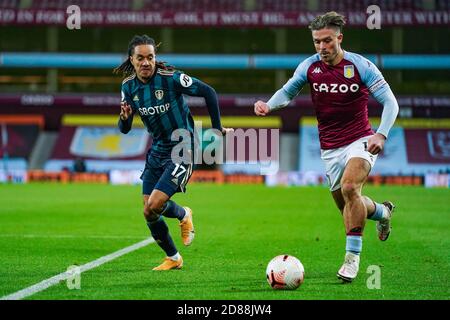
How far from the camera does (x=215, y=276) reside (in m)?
8.30

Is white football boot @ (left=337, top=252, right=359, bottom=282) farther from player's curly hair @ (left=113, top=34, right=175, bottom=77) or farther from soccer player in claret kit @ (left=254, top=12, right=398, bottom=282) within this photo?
player's curly hair @ (left=113, top=34, right=175, bottom=77)

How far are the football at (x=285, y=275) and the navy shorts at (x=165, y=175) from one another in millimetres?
1729

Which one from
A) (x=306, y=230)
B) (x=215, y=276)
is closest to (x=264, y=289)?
(x=215, y=276)

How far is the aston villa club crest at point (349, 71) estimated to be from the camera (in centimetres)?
837

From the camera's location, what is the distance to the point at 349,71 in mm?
8367

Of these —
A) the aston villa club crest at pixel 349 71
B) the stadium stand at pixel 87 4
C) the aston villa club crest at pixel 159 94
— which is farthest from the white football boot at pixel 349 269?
the stadium stand at pixel 87 4

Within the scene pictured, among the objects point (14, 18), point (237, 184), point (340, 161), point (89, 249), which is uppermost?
point (14, 18)

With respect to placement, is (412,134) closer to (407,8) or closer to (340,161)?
(407,8)

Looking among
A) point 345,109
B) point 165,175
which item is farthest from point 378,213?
point 165,175

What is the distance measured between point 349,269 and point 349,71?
6.38ft

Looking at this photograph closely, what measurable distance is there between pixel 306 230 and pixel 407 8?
27.4 m

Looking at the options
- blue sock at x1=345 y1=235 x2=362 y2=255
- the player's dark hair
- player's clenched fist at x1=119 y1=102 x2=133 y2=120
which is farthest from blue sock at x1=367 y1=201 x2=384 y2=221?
player's clenched fist at x1=119 y1=102 x2=133 y2=120

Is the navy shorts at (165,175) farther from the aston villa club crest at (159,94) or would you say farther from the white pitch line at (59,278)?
the white pitch line at (59,278)

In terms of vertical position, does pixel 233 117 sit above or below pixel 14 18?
below
